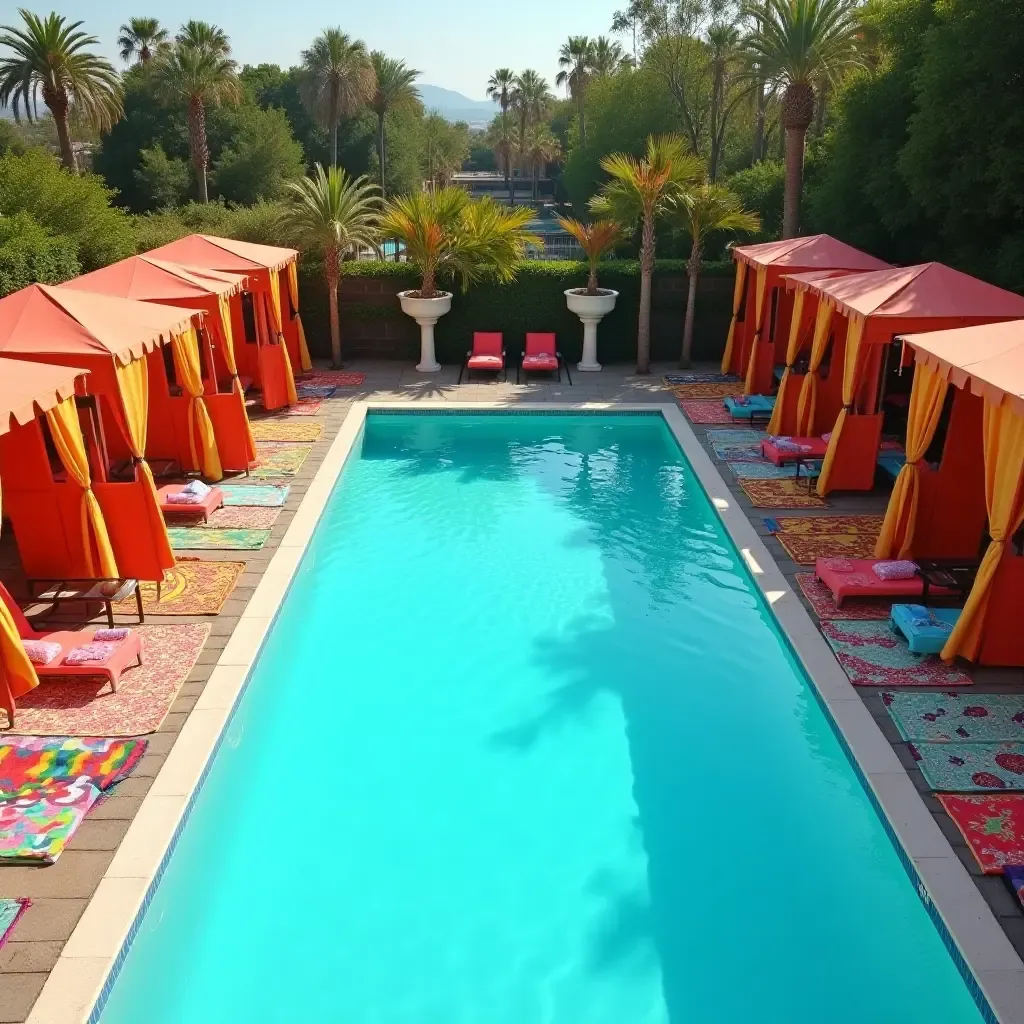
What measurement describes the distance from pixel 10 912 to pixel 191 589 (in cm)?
439

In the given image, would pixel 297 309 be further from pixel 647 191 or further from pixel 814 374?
pixel 814 374

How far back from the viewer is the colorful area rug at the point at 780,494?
11.7 metres

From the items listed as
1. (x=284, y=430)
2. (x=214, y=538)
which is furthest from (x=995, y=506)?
(x=284, y=430)

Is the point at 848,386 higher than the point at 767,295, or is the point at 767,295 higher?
the point at 767,295

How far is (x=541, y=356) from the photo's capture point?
731 inches

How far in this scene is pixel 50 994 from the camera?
16.2 ft

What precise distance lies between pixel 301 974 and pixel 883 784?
160 inches

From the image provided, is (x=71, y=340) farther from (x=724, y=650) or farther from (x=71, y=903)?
(x=724, y=650)

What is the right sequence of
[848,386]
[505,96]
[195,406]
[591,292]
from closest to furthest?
[848,386] < [195,406] < [591,292] < [505,96]

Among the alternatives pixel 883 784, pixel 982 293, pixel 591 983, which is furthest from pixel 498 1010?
pixel 982 293

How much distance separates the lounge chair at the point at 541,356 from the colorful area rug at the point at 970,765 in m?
12.2

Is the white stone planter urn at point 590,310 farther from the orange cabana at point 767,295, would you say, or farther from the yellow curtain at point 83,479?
the yellow curtain at point 83,479

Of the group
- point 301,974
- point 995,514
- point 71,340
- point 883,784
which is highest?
point 71,340

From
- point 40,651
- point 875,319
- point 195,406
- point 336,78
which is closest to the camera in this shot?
point 40,651
